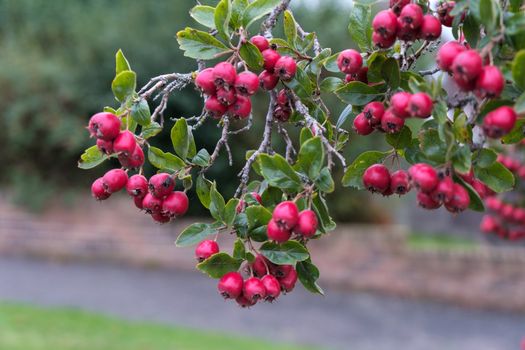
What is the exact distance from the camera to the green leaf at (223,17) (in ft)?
4.07

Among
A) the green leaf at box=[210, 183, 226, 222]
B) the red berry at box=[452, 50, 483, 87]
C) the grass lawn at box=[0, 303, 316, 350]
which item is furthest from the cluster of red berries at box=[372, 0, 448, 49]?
the grass lawn at box=[0, 303, 316, 350]

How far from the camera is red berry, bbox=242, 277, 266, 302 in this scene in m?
1.22

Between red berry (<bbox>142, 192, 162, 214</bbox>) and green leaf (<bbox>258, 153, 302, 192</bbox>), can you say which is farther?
red berry (<bbox>142, 192, 162, 214</bbox>)

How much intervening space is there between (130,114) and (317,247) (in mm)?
7642

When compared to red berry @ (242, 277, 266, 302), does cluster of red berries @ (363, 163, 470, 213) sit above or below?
above

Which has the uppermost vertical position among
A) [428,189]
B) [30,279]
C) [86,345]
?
[30,279]

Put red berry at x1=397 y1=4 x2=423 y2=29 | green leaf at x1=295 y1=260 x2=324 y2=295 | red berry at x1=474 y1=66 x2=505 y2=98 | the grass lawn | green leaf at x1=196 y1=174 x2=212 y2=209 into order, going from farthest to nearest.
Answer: the grass lawn, green leaf at x1=196 y1=174 x2=212 y2=209, green leaf at x1=295 y1=260 x2=324 y2=295, red berry at x1=397 y1=4 x2=423 y2=29, red berry at x1=474 y1=66 x2=505 y2=98

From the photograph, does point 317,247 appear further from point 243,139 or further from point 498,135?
point 498,135

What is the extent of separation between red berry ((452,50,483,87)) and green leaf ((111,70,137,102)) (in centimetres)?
60

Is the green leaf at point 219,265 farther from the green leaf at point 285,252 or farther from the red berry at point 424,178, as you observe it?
the red berry at point 424,178

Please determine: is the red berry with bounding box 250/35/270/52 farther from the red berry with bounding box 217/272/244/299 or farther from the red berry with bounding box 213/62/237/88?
the red berry with bounding box 217/272/244/299

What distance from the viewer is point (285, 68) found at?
1.28 metres

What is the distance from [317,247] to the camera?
8773mm

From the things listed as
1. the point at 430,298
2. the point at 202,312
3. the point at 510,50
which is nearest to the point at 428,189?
the point at 510,50
